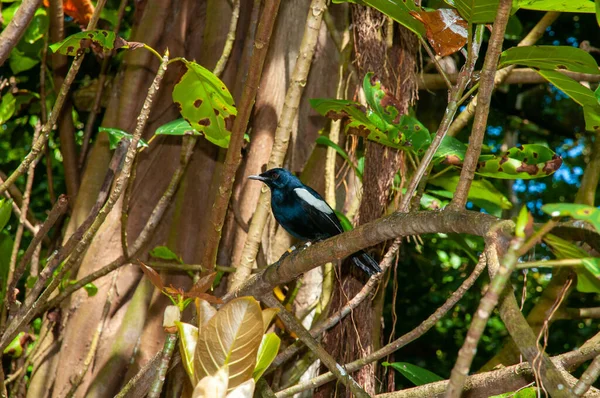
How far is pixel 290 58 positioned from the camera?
13.5ft

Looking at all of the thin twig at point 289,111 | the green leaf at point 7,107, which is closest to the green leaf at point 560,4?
the thin twig at point 289,111

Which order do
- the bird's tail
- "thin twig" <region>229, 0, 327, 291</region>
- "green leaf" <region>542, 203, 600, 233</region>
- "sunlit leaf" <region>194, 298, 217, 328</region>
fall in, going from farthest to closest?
the bird's tail → "thin twig" <region>229, 0, 327, 291</region> → "sunlit leaf" <region>194, 298, 217, 328</region> → "green leaf" <region>542, 203, 600, 233</region>

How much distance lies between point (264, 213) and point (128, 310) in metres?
1.14

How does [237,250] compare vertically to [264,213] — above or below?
below

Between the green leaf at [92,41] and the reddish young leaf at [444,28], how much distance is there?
114 cm

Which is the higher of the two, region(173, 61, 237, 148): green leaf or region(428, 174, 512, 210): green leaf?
region(173, 61, 237, 148): green leaf

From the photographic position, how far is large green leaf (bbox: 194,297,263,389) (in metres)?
1.68

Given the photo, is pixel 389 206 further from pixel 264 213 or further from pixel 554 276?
pixel 554 276

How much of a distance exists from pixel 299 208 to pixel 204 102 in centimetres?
101

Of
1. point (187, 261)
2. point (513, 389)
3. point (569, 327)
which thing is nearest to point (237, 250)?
point (187, 261)

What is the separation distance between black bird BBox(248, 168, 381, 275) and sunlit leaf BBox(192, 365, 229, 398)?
6.59ft

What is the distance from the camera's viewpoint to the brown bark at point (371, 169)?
3361 millimetres

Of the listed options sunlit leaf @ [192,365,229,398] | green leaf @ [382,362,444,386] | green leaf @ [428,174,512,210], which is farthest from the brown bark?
sunlit leaf @ [192,365,229,398]

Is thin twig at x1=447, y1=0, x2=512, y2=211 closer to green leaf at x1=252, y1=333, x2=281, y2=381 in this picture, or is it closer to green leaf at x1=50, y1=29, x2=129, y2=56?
green leaf at x1=252, y1=333, x2=281, y2=381
